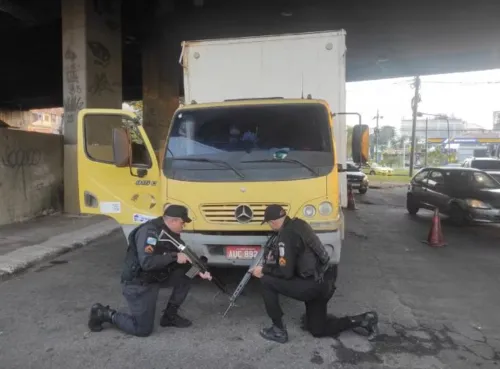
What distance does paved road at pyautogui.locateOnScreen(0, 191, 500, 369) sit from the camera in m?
3.76

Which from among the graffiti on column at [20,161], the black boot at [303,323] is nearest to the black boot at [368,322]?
the black boot at [303,323]

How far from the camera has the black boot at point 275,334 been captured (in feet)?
13.4

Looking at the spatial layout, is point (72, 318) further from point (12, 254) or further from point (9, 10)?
point (9, 10)

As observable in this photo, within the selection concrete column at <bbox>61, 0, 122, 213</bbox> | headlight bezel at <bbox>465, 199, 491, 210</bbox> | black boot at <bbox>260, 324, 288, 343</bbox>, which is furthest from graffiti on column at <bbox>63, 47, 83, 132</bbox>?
headlight bezel at <bbox>465, 199, 491, 210</bbox>

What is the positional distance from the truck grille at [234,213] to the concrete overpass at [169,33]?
7.80 m

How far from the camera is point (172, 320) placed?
14.6 feet

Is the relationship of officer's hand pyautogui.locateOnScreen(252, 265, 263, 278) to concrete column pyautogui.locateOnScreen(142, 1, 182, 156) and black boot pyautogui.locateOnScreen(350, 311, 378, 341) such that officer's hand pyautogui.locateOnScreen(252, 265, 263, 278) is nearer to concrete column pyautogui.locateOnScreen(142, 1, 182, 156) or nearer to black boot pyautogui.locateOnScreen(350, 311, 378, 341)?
black boot pyautogui.locateOnScreen(350, 311, 378, 341)

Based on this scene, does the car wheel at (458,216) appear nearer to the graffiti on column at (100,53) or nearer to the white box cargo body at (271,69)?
the white box cargo body at (271,69)

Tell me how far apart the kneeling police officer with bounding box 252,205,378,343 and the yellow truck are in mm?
815

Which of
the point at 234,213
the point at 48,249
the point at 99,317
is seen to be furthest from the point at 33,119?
the point at 99,317

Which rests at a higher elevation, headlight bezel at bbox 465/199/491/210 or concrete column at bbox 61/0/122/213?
concrete column at bbox 61/0/122/213

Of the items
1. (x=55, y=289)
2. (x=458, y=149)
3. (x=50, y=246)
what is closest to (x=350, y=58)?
(x=50, y=246)

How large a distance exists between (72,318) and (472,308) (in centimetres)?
430

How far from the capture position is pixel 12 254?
23.8 ft
